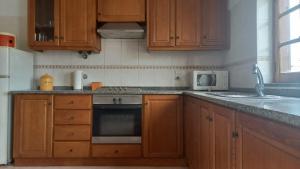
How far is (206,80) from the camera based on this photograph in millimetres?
3301

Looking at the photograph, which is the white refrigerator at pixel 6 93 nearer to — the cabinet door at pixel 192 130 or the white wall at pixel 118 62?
the white wall at pixel 118 62

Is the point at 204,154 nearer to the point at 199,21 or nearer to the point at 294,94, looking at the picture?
the point at 294,94

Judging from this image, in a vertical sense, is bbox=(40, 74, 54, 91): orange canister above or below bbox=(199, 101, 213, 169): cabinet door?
above

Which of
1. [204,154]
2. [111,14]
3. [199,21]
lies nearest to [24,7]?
[111,14]

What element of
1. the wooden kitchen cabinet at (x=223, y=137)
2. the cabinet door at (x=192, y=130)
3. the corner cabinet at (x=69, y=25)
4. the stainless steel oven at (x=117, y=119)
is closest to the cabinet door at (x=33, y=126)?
the stainless steel oven at (x=117, y=119)

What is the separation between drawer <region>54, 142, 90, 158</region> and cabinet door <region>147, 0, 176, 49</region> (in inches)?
56.4

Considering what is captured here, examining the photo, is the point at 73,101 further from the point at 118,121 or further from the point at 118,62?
the point at 118,62

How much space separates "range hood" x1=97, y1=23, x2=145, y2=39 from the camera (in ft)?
10.4

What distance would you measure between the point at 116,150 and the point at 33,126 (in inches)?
38.4

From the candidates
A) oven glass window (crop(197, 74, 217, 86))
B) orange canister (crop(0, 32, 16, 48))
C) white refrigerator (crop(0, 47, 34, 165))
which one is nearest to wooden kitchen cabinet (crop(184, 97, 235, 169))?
oven glass window (crop(197, 74, 217, 86))

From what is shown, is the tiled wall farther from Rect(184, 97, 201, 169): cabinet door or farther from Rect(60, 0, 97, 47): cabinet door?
Rect(184, 97, 201, 169): cabinet door

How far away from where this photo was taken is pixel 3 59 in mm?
2887

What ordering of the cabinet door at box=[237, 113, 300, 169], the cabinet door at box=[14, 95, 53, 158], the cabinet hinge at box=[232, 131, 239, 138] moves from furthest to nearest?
the cabinet door at box=[14, 95, 53, 158], the cabinet hinge at box=[232, 131, 239, 138], the cabinet door at box=[237, 113, 300, 169]

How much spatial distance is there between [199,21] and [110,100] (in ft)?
4.78
